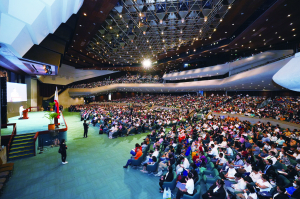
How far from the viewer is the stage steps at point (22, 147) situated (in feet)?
21.8

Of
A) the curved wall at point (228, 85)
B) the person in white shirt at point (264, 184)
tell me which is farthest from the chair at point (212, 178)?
the curved wall at point (228, 85)

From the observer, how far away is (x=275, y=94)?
792 inches

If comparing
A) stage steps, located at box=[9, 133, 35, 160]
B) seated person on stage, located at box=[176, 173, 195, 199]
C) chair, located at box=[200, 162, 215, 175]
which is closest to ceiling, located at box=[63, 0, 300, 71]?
stage steps, located at box=[9, 133, 35, 160]

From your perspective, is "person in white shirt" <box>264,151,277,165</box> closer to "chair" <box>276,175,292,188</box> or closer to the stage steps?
"chair" <box>276,175,292,188</box>

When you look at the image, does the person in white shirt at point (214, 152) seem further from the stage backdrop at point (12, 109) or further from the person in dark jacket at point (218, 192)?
the stage backdrop at point (12, 109)

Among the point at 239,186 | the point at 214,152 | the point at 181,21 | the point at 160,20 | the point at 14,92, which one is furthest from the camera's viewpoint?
the point at 181,21

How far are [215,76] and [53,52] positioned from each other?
24778 mm

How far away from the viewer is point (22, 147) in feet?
22.7

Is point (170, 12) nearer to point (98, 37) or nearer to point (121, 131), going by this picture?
point (98, 37)

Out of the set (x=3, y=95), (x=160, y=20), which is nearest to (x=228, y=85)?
(x=160, y=20)

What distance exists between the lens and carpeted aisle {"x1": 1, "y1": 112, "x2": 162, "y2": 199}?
4.21 metres

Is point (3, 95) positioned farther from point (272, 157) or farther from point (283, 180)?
point (272, 157)

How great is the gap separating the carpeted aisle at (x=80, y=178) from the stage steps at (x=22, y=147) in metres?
0.46

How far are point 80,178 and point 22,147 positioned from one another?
4.22 meters
